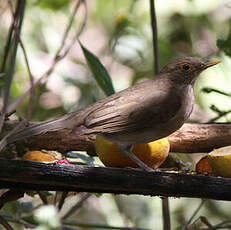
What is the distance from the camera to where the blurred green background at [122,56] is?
15.6 ft

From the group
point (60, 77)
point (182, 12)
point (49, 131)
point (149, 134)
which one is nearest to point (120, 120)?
point (149, 134)

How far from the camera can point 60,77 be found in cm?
518

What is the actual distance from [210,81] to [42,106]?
72.8 inches

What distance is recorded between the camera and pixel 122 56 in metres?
5.30

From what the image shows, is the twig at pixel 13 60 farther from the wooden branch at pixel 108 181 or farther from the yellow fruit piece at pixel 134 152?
the wooden branch at pixel 108 181

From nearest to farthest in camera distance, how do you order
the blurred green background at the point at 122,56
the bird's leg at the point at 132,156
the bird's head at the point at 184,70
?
1. the bird's leg at the point at 132,156
2. the bird's head at the point at 184,70
3. the blurred green background at the point at 122,56

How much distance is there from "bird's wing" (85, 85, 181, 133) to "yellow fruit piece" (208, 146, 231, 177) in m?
0.45

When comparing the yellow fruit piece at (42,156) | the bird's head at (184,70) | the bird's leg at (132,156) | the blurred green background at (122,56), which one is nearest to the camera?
the bird's leg at (132,156)

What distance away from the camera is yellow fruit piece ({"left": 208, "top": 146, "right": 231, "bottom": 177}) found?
2.30 m

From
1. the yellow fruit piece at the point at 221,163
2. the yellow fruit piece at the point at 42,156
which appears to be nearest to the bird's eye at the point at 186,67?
the yellow fruit piece at the point at 221,163

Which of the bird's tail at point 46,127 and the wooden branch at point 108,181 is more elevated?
the bird's tail at point 46,127

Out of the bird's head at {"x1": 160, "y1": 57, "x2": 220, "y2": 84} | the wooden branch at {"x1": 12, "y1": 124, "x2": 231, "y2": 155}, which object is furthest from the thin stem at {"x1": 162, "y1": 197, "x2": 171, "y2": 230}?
the bird's head at {"x1": 160, "y1": 57, "x2": 220, "y2": 84}

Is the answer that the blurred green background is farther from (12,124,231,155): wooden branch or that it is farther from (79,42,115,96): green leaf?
(12,124,231,155): wooden branch

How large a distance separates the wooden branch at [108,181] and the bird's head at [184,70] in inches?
47.0
